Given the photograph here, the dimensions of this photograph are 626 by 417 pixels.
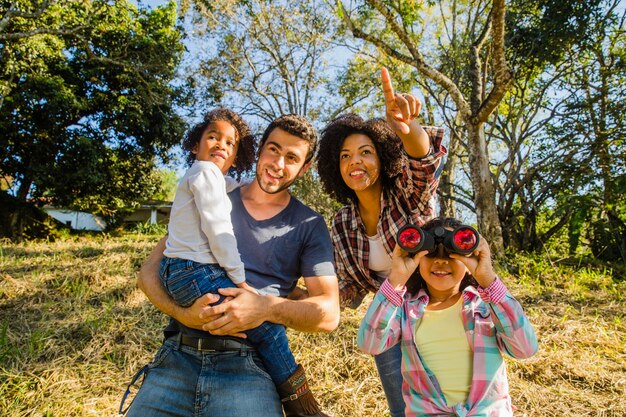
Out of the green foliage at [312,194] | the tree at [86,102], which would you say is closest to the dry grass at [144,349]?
the green foliage at [312,194]

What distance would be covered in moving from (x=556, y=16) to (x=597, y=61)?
1154 millimetres

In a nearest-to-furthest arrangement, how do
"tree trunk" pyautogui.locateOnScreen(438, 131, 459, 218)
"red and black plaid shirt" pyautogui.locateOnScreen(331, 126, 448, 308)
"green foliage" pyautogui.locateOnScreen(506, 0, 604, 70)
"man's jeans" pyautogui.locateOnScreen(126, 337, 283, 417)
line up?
"man's jeans" pyautogui.locateOnScreen(126, 337, 283, 417) < "red and black plaid shirt" pyautogui.locateOnScreen(331, 126, 448, 308) < "green foliage" pyautogui.locateOnScreen(506, 0, 604, 70) < "tree trunk" pyautogui.locateOnScreen(438, 131, 459, 218)

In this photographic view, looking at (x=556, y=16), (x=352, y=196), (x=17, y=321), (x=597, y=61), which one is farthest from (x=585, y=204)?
(x=17, y=321)

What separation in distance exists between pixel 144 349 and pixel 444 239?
129 inches

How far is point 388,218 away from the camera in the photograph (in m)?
2.24

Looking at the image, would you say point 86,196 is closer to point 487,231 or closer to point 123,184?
point 123,184

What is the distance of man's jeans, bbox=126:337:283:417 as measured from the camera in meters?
1.72

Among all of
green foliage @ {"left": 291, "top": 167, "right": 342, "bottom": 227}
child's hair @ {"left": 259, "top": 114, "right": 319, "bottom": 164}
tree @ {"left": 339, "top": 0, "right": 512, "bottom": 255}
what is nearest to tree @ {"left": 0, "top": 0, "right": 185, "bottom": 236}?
green foliage @ {"left": 291, "top": 167, "right": 342, "bottom": 227}

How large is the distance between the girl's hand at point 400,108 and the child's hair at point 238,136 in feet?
2.98

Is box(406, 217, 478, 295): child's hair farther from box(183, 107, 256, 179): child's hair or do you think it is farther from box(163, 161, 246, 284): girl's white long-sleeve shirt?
box(183, 107, 256, 179): child's hair

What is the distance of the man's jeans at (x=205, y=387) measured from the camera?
5.63 ft

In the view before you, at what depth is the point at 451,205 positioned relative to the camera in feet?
37.9

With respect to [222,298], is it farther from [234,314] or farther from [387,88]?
[387,88]

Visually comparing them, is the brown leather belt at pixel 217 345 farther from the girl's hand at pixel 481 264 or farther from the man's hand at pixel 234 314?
the girl's hand at pixel 481 264
